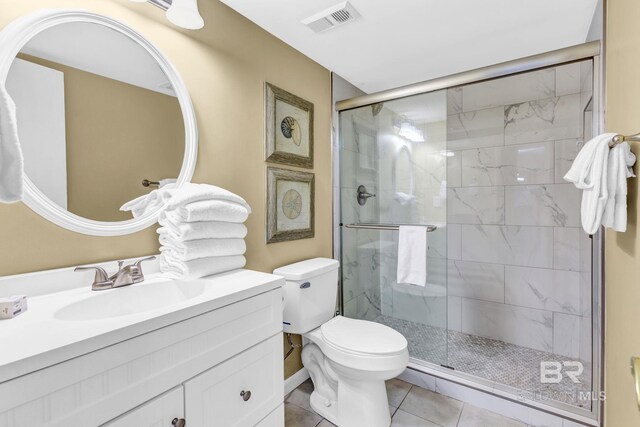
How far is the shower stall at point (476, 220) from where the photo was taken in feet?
7.19

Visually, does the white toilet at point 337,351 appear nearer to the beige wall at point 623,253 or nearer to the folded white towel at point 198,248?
the folded white towel at point 198,248

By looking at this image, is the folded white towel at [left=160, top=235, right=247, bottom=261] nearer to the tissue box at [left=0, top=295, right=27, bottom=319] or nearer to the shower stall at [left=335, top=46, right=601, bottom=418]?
the tissue box at [left=0, top=295, right=27, bottom=319]

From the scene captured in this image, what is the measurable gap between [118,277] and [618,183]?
5.90 ft

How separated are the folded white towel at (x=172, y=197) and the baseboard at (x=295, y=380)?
1.32 m

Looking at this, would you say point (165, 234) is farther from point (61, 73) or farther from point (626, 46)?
point (626, 46)

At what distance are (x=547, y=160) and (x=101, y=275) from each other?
2.95 meters

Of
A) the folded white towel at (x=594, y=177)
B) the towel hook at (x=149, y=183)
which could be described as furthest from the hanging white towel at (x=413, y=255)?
the towel hook at (x=149, y=183)

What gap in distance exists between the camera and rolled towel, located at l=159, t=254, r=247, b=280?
1181 mm

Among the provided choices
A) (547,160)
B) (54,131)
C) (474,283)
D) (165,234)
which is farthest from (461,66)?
(54,131)

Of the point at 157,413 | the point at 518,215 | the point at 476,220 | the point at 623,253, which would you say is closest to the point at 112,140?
the point at 157,413

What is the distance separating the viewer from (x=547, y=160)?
7.77 ft

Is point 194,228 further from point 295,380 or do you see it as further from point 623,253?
point 623,253

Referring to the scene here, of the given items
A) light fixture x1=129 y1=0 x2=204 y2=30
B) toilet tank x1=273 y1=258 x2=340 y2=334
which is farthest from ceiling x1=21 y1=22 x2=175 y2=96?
toilet tank x1=273 y1=258 x2=340 y2=334

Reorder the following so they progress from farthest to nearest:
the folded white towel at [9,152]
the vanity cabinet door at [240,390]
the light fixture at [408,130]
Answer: the light fixture at [408,130] < the vanity cabinet door at [240,390] < the folded white towel at [9,152]
